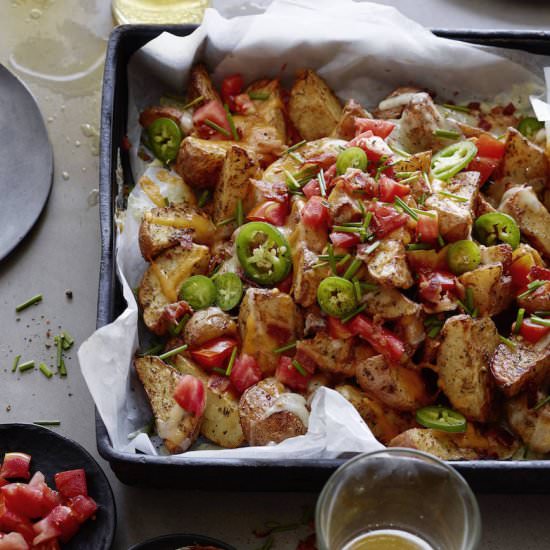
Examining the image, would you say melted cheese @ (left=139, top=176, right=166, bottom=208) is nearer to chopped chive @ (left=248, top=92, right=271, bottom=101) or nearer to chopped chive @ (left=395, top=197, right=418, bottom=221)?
chopped chive @ (left=248, top=92, right=271, bottom=101)

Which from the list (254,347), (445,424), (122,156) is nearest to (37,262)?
(122,156)

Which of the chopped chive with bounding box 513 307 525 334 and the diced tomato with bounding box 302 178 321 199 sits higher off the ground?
the diced tomato with bounding box 302 178 321 199

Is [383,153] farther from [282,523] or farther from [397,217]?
[282,523]

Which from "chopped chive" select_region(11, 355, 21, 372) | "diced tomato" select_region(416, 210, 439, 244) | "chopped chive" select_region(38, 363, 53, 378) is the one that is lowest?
"chopped chive" select_region(11, 355, 21, 372)

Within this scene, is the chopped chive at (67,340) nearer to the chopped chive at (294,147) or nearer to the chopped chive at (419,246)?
the chopped chive at (294,147)

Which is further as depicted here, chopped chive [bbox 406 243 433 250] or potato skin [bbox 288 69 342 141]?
potato skin [bbox 288 69 342 141]

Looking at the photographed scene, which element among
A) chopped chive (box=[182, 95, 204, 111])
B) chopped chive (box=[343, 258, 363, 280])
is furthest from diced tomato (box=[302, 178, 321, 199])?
chopped chive (box=[182, 95, 204, 111])

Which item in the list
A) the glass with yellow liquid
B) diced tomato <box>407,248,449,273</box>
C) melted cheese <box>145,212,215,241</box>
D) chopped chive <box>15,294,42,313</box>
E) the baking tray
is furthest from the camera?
the glass with yellow liquid

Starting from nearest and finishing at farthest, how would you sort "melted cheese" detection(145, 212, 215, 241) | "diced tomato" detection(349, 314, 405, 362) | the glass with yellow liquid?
"diced tomato" detection(349, 314, 405, 362) < "melted cheese" detection(145, 212, 215, 241) < the glass with yellow liquid
